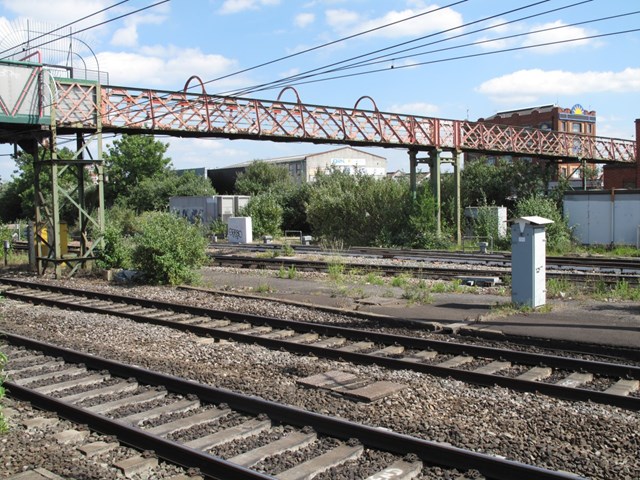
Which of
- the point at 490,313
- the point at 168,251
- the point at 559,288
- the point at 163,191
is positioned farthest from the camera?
the point at 163,191

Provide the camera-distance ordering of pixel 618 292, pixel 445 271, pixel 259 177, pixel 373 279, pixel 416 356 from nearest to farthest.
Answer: pixel 416 356
pixel 618 292
pixel 373 279
pixel 445 271
pixel 259 177

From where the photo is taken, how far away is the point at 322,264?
21.8m

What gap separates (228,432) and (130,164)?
6468 centimetres

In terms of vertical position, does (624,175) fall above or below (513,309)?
above

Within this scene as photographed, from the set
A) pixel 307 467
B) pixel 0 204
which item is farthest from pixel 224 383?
pixel 0 204

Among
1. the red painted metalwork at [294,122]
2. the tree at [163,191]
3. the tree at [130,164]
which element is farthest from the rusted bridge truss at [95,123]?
the tree at [130,164]

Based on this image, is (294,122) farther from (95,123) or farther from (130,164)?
(130,164)

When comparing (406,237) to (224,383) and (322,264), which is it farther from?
(224,383)

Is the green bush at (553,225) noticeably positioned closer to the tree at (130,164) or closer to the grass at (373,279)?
the grass at (373,279)

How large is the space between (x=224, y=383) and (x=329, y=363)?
1760 mm

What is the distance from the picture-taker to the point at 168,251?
727 inches

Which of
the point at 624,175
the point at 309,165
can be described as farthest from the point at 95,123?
the point at 309,165

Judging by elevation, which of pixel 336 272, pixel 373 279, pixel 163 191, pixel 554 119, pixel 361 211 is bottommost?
pixel 373 279

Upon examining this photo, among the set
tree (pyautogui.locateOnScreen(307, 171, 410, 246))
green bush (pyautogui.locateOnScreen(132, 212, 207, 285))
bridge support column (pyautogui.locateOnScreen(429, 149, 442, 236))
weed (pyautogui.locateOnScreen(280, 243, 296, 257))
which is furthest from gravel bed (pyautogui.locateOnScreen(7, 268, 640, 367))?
tree (pyautogui.locateOnScreen(307, 171, 410, 246))
